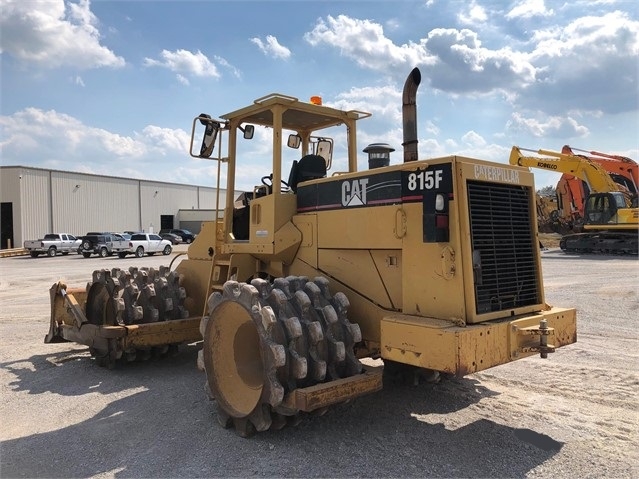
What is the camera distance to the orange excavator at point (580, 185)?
27.0 m

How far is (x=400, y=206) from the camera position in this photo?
4730 mm

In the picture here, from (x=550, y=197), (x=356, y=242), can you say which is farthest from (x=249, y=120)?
(x=550, y=197)

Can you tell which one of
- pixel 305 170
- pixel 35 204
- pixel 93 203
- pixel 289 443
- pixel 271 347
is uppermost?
pixel 93 203

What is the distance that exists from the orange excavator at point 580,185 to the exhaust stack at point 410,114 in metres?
24.4

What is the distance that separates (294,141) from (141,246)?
32.3 m

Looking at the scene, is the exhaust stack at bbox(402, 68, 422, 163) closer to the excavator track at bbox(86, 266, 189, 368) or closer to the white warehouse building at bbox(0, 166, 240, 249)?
the excavator track at bbox(86, 266, 189, 368)

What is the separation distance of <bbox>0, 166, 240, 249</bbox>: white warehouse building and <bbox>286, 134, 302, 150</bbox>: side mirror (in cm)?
4239

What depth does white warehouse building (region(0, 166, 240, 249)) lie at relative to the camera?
4494 cm

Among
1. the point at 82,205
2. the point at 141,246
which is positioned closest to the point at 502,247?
the point at 141,246

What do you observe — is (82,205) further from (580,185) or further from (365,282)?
(365,282)

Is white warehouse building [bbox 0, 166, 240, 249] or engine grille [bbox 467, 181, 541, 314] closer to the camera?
engine grille [bbox 467, 181, 541, 314]

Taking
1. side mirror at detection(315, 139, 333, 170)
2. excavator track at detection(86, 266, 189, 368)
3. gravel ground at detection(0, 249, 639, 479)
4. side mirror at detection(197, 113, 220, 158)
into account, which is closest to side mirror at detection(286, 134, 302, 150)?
side mirror at detection(315, 139, 333, 170)

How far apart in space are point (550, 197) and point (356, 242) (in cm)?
2996

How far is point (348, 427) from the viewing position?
4809 mm
